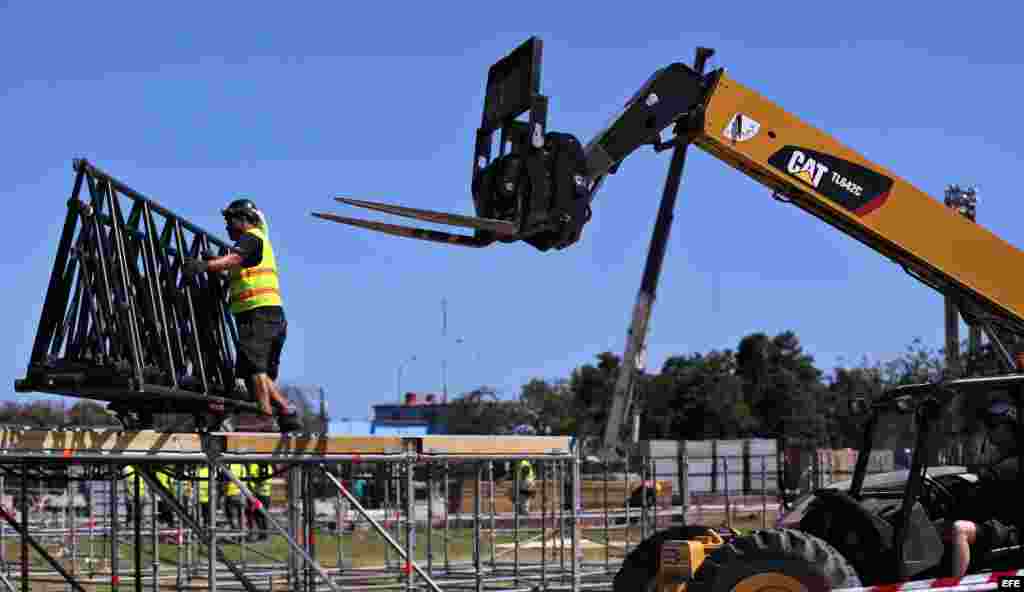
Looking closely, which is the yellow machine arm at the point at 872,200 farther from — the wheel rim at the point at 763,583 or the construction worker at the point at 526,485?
the construction worker at the point at 526,485

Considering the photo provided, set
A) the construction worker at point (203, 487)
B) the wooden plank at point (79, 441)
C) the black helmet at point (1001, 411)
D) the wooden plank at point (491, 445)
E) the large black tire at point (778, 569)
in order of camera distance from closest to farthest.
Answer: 1. the large black tire at point (778, 569)
2. the black helmet at point (1001, 411)
3. the wooden plank at point (79, 441)
4. the construction worker at point (203, 487)
5. the wooden plank at point (491, 445)

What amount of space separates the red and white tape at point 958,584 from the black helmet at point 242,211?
15.3 ft

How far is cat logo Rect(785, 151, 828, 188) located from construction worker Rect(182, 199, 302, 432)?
3.74 m

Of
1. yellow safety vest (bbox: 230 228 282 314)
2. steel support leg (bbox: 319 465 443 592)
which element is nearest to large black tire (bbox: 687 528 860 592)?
steel support leg (bbox: 319 465 443 592)

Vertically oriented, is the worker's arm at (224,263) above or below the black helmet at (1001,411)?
above

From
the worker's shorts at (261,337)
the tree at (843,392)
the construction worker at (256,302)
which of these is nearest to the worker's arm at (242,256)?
the construction worker at (256,302)

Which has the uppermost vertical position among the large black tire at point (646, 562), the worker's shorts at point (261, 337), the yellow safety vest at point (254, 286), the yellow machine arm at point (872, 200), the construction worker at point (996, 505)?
the yellow machine arm at point (872, 200)

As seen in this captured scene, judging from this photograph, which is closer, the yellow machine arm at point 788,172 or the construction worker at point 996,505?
the construction worker at point 996,505

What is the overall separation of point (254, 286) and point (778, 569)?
13.2 feet

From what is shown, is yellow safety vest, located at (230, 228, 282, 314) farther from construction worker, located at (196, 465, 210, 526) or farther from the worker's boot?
construction worker, located at (196, 465, 210, 526)

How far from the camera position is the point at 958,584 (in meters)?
8.12

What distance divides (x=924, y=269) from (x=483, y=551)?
14.0 meters

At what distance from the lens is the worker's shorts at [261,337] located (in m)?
9.54

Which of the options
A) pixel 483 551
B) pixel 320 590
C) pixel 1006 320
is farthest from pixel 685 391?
pixel 1006 320
